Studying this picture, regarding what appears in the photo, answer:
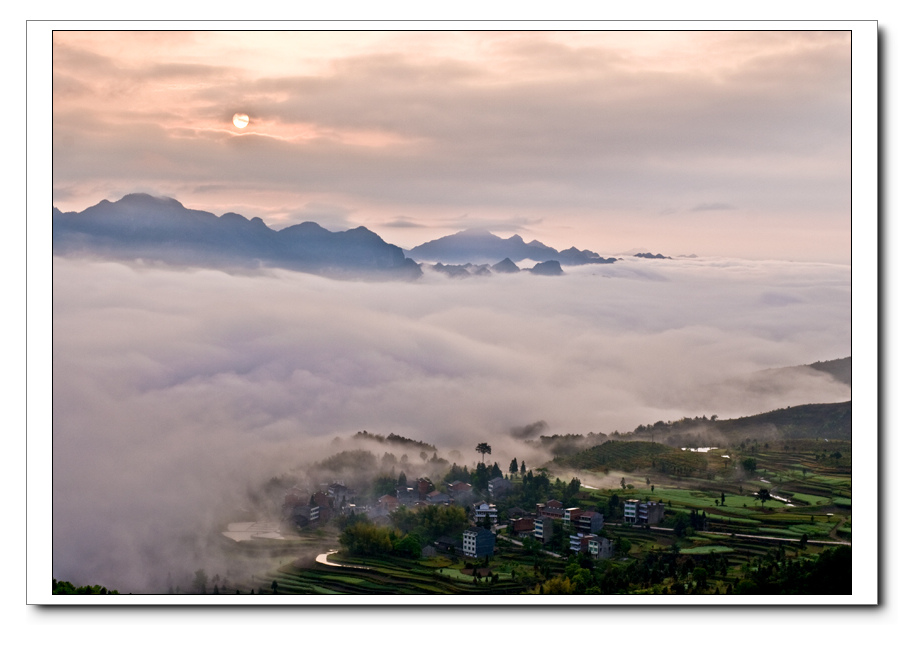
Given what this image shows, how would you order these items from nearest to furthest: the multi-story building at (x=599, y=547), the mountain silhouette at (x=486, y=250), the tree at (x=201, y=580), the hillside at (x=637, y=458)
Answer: the tree at (x=201, y=580), the multi-story building at (x=599, y=547), the hillside at (x=637, y=458), the mountain silhouette at (x=486, y=250)

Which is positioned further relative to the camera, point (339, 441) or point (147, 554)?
point (339, 441)

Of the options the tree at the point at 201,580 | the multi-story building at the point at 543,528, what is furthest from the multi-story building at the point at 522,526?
the tree at the point at 201,580

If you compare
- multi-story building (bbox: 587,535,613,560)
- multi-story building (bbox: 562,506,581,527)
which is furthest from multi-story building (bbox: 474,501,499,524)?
multi-story building (bbox: 587,535,613,560)

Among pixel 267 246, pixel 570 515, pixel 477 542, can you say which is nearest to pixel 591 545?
pixel 570 515

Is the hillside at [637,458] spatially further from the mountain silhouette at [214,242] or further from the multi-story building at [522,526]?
the mountain silhouette at [214,242]
